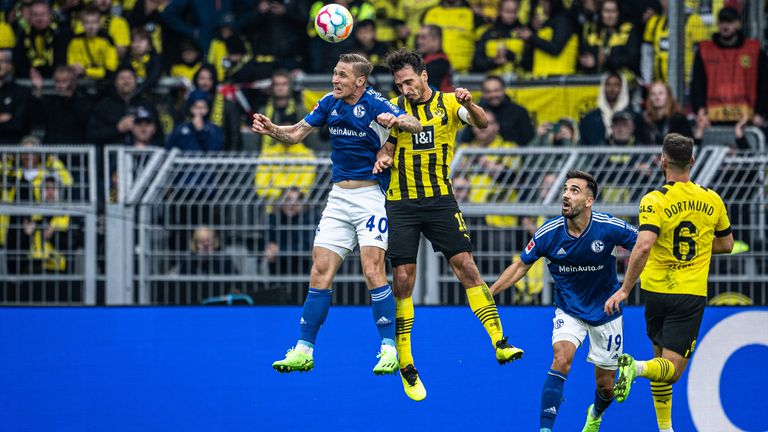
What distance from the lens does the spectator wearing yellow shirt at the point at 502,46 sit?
13688 millimetres

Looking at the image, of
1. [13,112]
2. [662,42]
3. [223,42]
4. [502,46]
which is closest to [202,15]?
[223,42]

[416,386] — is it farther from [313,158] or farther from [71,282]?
[71,282]

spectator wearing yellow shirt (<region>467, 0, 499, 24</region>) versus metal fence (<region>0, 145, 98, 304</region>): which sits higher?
spectator wearing yellow shirt (<region>467, 0, 499, 24</region>)

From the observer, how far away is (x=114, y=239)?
10.8m

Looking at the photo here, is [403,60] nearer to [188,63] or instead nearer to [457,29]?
[457,29]

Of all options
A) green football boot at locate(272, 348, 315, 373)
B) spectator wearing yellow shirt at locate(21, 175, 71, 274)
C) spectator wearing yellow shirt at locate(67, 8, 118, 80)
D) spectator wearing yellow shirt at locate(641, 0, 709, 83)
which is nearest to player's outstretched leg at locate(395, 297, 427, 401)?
green football boot at locate(272, 348, 315, 373)

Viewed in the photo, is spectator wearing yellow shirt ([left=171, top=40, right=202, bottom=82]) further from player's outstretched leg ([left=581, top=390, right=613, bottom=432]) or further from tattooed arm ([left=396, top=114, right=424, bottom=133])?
player's outstretched leg ([left=581, top=390, right=613, bottom=432])

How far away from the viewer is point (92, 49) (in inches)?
564

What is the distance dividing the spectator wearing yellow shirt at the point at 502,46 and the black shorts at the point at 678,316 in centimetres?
530

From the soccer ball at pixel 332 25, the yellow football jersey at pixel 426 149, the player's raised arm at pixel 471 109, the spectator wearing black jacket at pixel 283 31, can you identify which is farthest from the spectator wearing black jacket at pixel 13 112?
the player's raised arm at pixel 471 109

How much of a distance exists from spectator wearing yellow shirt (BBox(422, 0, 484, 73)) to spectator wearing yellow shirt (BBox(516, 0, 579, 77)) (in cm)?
57

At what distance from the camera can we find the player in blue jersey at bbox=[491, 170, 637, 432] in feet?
29.8

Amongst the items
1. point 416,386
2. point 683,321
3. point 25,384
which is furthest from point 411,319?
point 25,384

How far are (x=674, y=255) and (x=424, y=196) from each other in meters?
1.92
